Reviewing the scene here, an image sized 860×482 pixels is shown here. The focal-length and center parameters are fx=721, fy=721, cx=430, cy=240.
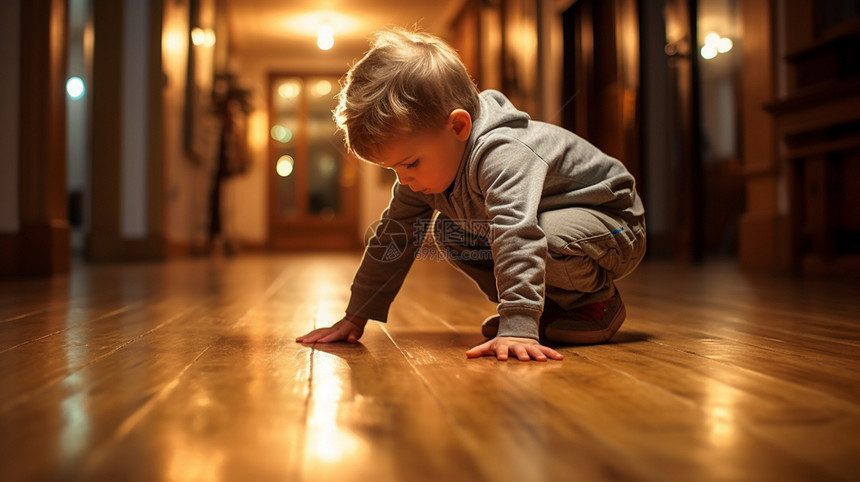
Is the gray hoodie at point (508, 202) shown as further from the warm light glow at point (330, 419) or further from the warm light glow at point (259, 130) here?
the warm light glow at point (259, 130)

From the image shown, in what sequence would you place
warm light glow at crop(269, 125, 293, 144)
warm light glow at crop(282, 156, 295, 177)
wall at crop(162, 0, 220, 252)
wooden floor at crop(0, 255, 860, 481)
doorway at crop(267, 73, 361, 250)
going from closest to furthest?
wooden floor at crop(0, 255, 860, 481) < wall at crop(162, 0, 220, 252) < warm light glow at crop(282, 156, 295, 177) < warm light glow at crop(269, 125, 293, 144) < doorway at crop(267, 73, 361, 250)

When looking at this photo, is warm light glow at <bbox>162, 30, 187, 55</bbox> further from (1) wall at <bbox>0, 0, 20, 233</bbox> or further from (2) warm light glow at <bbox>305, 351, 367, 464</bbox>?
(2) warm light glow at <bbox>305, 351, 367, 464</bbox>

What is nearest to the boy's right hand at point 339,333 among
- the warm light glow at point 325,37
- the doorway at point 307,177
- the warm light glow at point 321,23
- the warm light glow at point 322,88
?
the warm light glow at point 321,23

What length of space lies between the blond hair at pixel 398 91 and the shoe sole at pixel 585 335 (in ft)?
1.18

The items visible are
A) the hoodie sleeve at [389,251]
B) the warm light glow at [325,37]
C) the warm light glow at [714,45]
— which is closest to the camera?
the hoodie sleeve at [389,251]

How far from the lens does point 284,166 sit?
340 inches

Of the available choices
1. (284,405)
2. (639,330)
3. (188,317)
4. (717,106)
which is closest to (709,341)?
(639,330)

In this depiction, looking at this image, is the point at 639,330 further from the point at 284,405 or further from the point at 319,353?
the point at 284,405

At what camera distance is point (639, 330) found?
1231mm

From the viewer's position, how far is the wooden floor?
0.48 m

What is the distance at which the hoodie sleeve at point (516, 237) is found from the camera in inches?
35.7

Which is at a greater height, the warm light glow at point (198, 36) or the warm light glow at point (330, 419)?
the warm light glow at point (198, 36)

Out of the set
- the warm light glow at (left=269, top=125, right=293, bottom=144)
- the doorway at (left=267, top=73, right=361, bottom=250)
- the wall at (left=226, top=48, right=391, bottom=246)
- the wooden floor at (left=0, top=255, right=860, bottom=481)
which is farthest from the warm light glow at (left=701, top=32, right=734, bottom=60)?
the warm light glow at (left=269, top=125, right=293, bottom=144)

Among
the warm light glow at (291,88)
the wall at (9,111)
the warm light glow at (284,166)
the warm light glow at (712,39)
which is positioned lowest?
the wall at (9,111)
